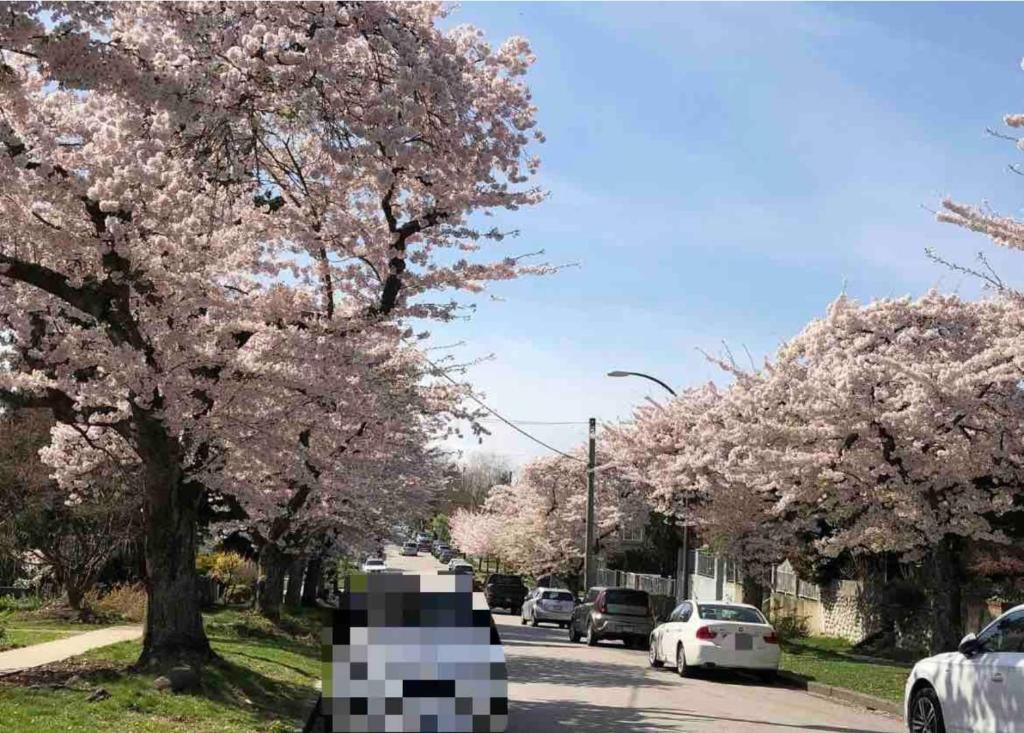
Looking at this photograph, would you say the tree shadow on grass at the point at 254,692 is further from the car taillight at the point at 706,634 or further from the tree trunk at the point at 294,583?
the tree trunk at the point at 294,583

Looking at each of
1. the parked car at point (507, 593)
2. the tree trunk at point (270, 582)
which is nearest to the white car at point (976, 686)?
the tree trunk at point (270, 582)

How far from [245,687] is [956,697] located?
7.68m

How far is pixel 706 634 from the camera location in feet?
60.2

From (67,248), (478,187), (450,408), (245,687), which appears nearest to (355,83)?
(478,187)

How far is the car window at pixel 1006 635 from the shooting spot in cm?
922

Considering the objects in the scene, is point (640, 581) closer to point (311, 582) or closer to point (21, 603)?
point (311, 582)

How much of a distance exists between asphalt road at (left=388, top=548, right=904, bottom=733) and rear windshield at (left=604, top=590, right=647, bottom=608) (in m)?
5.93

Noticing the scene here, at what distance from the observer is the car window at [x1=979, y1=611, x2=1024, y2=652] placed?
9219mm

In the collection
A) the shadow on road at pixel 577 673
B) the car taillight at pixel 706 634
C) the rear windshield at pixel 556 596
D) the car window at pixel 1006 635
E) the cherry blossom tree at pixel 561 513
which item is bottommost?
the shadow on road at pixel 577 673

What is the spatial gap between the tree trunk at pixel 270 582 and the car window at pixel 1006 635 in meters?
17.1

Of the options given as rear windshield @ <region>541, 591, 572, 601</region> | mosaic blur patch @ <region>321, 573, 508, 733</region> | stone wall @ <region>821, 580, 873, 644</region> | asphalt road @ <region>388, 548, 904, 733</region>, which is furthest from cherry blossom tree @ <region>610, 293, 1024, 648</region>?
rear windshield @ <region>541, 591, 572, 601</region>

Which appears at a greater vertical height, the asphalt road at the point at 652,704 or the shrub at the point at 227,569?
the shrub at the point at 227,569

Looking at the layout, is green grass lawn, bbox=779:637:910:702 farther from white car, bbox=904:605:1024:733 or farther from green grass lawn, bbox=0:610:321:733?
green grass lawn, bbox=0:610:321:733

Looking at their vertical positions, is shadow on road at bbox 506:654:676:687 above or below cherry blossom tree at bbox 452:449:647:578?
below
